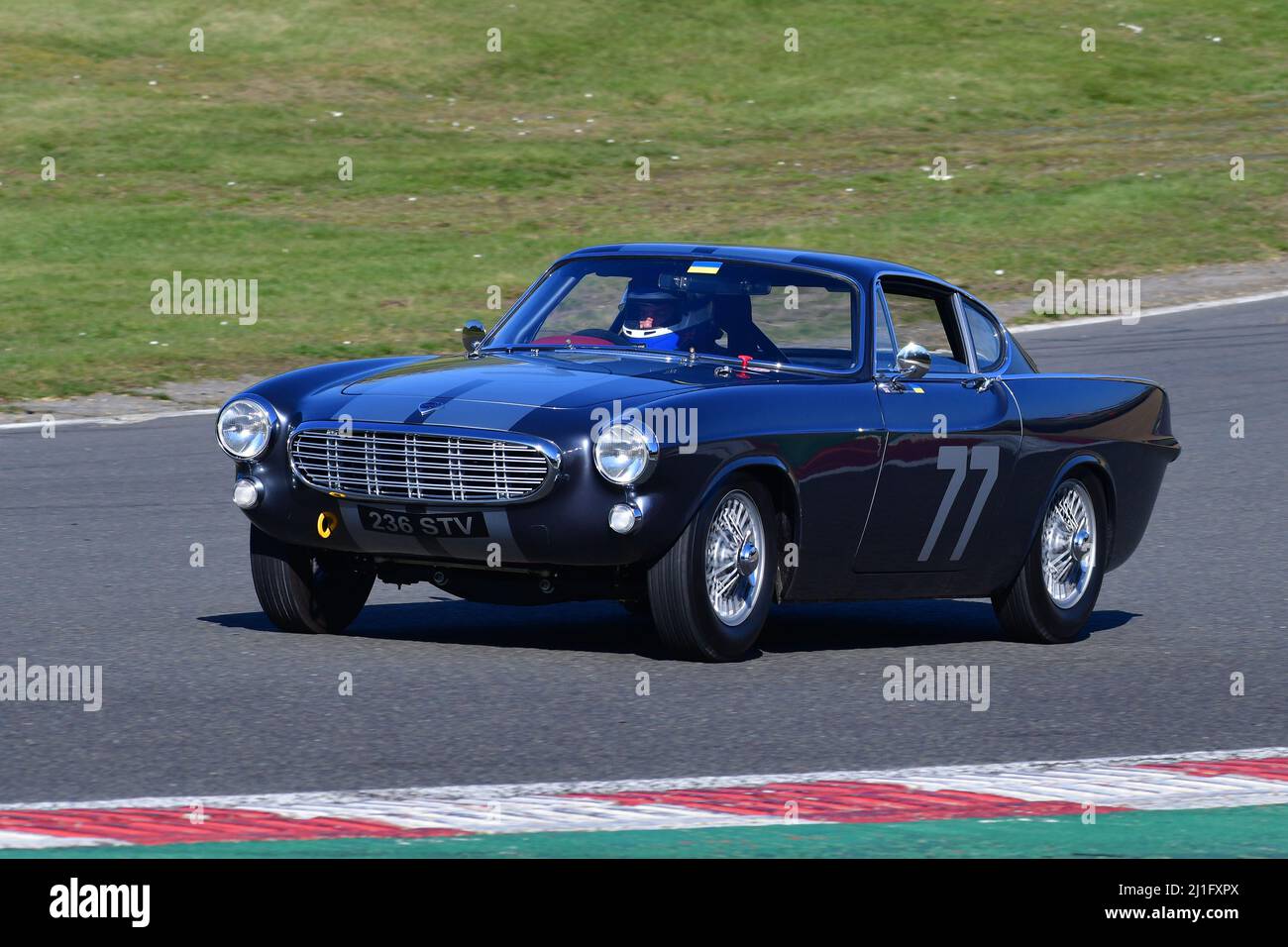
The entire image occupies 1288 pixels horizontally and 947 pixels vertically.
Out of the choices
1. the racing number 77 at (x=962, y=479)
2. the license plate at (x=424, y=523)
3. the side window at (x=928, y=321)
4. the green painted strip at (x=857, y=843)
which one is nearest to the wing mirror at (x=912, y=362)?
the side window at (x=928, y=321)

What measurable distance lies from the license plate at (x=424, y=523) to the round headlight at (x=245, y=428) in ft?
1.77

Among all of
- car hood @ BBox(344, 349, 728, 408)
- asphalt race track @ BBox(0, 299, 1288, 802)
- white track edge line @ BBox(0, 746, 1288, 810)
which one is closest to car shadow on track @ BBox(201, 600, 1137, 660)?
asphalt race track @ BBox(0, 299, 1288, 802)

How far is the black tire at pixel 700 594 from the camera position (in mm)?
8141

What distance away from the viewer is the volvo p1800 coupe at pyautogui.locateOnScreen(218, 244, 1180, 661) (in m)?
8.12

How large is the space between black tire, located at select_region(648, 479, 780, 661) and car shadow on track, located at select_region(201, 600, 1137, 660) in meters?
0.28

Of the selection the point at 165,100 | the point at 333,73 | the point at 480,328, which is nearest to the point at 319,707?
the point at 480,328

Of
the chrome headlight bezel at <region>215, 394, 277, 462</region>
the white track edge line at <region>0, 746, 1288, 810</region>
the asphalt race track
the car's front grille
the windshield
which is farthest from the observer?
the windshield

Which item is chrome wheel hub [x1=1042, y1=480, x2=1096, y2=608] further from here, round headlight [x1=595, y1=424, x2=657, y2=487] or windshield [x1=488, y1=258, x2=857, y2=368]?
round headlight [x1=595, y1=424, x2=657, y2=487]

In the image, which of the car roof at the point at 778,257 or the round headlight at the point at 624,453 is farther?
the car roof at the point at 778,257

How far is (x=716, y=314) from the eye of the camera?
9242 mm

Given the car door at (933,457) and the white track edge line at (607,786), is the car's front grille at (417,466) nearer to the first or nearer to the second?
the car door at (933,457)

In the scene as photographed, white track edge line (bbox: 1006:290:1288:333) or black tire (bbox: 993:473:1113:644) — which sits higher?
white track edge line (bbox: 1006:290:1288:333)

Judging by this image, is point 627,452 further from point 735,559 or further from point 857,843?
point 857,843

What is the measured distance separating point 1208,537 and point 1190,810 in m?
6.32
